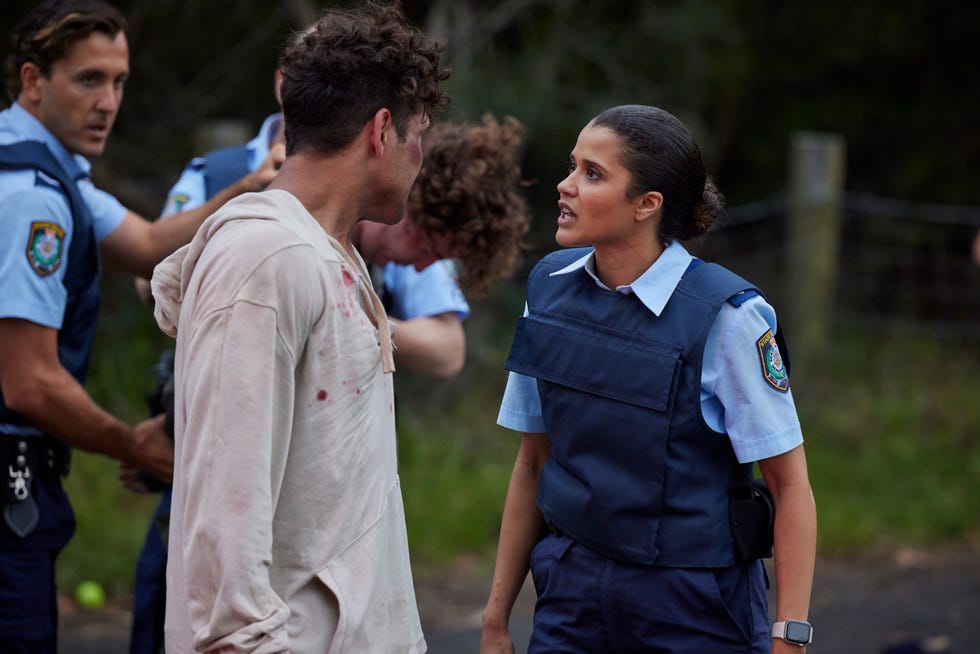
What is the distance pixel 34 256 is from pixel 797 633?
199 cm

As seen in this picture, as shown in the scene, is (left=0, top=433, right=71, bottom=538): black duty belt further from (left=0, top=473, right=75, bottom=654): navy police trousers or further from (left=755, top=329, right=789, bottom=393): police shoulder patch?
(left=755, top=329, right=789, bottom=393): police shoulder patch

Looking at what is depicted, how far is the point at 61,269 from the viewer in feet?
9.81

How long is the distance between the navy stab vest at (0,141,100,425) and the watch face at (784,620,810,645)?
1.94 m

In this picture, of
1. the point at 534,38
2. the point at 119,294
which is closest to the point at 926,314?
the point at 534,38

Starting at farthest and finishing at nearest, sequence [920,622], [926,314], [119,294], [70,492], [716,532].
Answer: [926,314] → [119,294] → [70,492] → [920,622] → [716,532]

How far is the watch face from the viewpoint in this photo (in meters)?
2.46

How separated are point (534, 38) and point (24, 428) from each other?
214 inches

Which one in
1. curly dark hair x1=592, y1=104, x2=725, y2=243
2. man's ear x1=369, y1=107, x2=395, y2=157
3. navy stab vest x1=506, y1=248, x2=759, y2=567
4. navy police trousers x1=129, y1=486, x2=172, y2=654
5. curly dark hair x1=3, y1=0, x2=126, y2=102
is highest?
curly dark hair x1=3, y1=0, x2=126, y2=102

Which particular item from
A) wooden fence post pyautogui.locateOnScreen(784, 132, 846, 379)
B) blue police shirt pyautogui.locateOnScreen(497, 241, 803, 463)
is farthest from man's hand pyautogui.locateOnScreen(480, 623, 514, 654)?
wooden fence post pyautogui.locateOnScreen(784, 132, 846, 379)

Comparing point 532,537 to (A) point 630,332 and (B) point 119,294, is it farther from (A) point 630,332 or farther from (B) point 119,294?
(B) point 119,294

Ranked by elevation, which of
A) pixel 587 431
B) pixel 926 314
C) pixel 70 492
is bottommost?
pixel 70 492

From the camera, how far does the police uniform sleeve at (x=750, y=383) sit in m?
2.47

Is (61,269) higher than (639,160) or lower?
lower

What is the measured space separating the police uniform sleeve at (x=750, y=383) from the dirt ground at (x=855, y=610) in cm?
223
